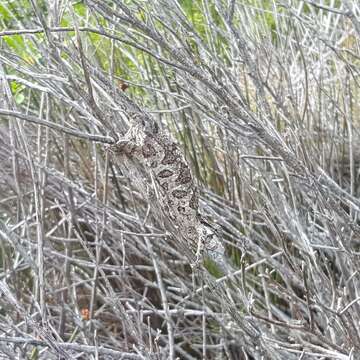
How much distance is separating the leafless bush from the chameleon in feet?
0.14

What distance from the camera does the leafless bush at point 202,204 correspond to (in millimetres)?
1169

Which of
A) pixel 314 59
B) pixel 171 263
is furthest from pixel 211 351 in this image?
pixel 314 59

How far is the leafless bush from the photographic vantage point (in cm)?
117

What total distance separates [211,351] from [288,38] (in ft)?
3.17

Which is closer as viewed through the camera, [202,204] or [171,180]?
[171,180]

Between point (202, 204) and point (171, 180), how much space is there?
36 centimetres

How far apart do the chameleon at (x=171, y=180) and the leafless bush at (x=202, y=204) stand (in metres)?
0.04

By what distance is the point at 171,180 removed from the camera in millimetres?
1073

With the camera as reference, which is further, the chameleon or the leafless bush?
the leafless bush

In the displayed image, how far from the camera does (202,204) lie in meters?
1.42

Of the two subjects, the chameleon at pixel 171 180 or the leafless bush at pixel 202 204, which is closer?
the chameleon at pixel 171 180

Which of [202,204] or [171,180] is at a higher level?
[171,180]

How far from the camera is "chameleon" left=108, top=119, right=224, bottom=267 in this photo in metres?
1.03

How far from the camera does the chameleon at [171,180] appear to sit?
3.39 feet
